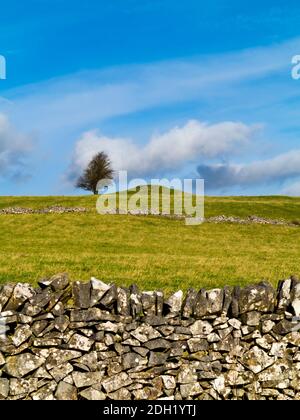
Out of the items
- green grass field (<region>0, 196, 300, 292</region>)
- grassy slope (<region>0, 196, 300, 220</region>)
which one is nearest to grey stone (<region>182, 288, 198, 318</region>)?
green grass field (<region>0, 196, 300, 292</region>)

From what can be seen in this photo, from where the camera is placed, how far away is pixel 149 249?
32.6 meters

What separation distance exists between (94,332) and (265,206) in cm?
4947

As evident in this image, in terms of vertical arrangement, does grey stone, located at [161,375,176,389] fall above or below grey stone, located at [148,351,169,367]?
below

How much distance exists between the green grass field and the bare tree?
2741 centimetres

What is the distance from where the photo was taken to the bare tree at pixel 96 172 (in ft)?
274

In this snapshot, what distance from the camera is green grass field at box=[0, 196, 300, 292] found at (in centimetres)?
2208

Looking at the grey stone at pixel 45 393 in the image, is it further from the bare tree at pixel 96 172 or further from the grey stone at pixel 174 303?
the bare tree at pixel 96 172

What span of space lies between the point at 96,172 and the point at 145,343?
73.7 meters

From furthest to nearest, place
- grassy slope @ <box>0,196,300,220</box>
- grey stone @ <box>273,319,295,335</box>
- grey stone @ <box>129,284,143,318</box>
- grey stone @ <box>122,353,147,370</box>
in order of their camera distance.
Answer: grassy slope @ <box>0,196,300,220</box> → grey stone @ <box>273,319,295,335</box> → grey stone @ <box>129,284,143,318</box> → grey stone @ <box>122,353,147,370</box>

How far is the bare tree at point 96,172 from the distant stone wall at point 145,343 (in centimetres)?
7290

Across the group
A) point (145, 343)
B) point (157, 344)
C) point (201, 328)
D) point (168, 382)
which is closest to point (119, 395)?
point (168, 382)

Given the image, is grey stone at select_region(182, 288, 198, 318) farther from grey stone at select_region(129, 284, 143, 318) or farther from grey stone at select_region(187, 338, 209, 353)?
grey stone at select_region(129, 284, 143, 318)

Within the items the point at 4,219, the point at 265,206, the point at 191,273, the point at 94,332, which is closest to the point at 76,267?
the point at 191,273
